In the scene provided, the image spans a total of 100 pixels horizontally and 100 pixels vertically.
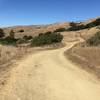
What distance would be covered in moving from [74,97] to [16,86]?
10.5 ft

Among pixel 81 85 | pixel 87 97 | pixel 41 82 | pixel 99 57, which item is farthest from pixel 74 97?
pixel 99 57

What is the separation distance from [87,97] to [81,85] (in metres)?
2.49

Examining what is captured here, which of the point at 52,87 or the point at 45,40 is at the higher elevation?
the point at 52,87

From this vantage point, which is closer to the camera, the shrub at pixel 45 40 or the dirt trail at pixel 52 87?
the dirt trail at pixel 52 87

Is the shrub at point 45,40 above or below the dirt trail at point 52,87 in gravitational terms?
below

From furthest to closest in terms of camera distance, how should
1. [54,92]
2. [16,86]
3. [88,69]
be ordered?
[88,69] → [16,86] → [54,92]

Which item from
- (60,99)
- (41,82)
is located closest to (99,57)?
(41,82)

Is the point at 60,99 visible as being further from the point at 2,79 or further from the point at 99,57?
the point at 99,57

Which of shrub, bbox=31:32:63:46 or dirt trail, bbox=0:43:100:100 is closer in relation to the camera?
dirt trail, bbox=0:43:100:100

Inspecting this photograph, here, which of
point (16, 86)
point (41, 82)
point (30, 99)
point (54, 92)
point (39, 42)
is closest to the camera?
point (30, 99)

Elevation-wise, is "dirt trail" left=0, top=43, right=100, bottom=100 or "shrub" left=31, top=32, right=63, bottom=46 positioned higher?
"dirt trail" left=0, top=43, right=100, bottom=100

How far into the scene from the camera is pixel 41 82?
14555 mm

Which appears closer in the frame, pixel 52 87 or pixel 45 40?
pixel 52 87

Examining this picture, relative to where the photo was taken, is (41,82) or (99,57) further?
(99,57)
